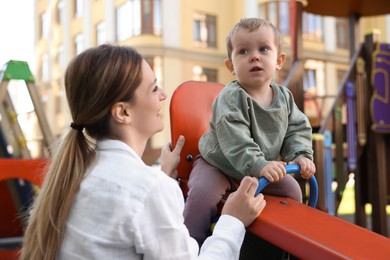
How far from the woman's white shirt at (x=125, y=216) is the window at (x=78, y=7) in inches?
634

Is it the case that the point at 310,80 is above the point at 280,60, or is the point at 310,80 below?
above

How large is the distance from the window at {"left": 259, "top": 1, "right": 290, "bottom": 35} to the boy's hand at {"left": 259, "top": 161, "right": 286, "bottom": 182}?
45.7ft

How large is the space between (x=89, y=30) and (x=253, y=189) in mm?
14983

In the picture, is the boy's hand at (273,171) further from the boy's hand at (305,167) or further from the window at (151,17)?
the window at (151,17)

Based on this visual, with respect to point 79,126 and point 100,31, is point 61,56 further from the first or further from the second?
point 79,126

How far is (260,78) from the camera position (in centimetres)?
170

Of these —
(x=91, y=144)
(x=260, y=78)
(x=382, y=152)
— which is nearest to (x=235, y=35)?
(x=260, y=78)

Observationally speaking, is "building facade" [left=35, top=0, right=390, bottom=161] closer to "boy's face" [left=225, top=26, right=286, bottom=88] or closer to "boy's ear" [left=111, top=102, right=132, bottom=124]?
"boy's face" [left=225, top=26, right=286, bottom=88]

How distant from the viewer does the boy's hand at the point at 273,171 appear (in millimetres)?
1438

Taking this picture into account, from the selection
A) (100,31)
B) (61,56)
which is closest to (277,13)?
(100,31)

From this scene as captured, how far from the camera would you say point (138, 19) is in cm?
1440

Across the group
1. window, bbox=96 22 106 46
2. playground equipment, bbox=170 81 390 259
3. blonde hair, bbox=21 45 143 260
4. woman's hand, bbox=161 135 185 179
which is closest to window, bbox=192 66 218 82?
window, bbox=96 22 106 46

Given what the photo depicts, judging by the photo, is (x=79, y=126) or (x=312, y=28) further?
(x=312, y=28)

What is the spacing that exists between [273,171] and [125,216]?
0.50 meters
